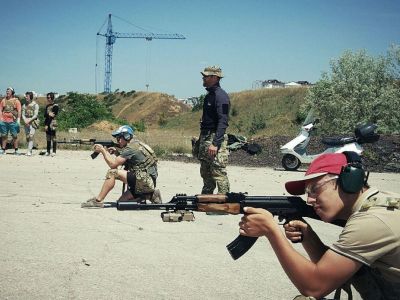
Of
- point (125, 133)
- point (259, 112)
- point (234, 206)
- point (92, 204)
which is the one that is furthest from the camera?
point (259, 112)

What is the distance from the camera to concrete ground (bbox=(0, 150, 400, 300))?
13.6ft

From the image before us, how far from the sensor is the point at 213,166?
285 inches

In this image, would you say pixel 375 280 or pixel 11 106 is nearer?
pixel 375 280

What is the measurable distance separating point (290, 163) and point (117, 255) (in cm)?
944

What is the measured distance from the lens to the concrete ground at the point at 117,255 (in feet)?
13.6

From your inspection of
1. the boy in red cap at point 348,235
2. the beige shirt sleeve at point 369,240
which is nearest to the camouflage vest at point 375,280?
the boy in red cap at point 348,235

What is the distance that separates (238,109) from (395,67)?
35.4 meters

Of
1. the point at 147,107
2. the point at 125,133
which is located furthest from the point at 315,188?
the point at 147,107

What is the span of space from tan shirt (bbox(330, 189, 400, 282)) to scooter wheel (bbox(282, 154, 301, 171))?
37.9 ft

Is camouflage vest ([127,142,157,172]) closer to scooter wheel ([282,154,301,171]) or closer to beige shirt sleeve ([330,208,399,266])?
beige shirt sleeve ([330,208,399,266])

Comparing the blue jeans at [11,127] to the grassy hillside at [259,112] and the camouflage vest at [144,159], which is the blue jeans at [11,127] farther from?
the grassy hillside at [259,112]

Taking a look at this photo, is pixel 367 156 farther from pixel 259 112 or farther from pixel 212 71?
pixel 259 112

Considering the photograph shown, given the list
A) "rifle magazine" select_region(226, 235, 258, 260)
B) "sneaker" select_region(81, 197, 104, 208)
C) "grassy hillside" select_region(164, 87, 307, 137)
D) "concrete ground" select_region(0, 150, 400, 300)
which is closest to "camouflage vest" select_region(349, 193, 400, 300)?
"rifle magazine" select_region(226, 235, 258, 260)

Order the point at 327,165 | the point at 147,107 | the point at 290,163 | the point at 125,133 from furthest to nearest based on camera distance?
the point at 147,107 < the point at 290,163 < the point at 125,133 < the point at 327,165
